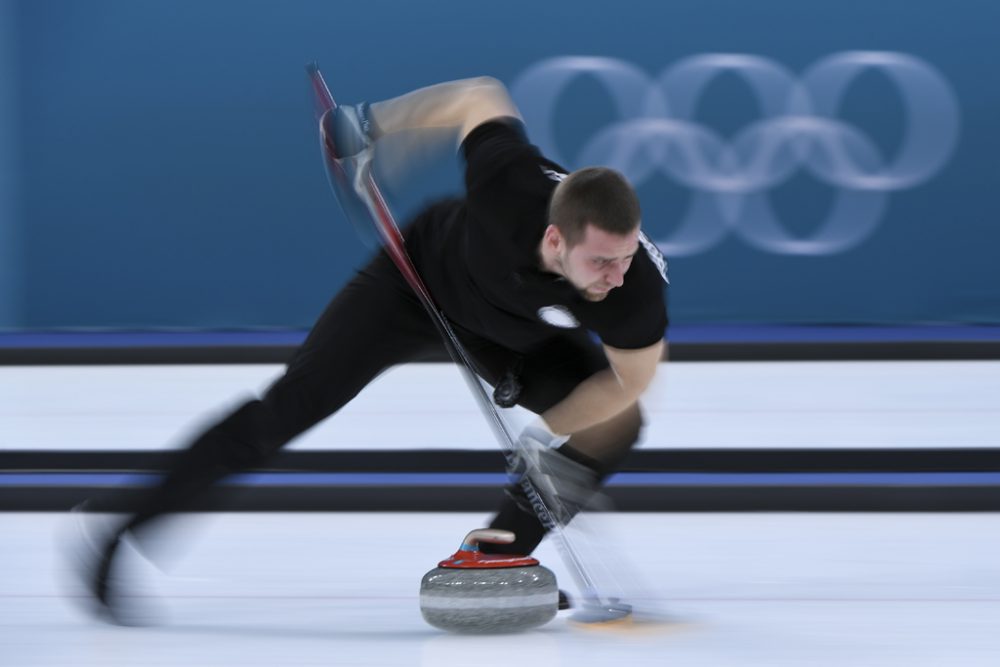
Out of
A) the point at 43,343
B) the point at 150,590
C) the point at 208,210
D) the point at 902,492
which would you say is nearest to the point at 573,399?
the point at 150,590

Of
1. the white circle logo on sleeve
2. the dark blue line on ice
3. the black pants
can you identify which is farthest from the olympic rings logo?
the white circle logo on sleeve

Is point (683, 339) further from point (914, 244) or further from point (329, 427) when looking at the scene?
point (329, 427)

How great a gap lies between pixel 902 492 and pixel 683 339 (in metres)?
2.29

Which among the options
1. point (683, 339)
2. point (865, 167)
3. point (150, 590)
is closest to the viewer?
point (150, 590)

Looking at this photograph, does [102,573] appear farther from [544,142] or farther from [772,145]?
[772,145]

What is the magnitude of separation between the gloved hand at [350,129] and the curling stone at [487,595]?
715mm

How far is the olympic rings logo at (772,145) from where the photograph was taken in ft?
20.0

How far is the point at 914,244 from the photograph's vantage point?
6.12m

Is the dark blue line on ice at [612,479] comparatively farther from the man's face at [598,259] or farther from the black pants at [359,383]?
the man's face at [598,259]

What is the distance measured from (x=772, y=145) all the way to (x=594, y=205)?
14.5 ft

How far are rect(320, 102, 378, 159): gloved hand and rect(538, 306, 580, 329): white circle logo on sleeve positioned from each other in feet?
1.42

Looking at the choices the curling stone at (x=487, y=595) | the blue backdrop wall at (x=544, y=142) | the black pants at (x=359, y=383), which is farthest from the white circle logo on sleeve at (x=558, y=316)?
the blue backdrop wall at (x=544, y=142)

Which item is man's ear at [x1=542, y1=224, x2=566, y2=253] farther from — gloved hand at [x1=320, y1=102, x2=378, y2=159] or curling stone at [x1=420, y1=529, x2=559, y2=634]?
curling stone at [x1=420, y1=529, x2=559, y2=634]

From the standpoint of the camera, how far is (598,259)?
76.3 inches
